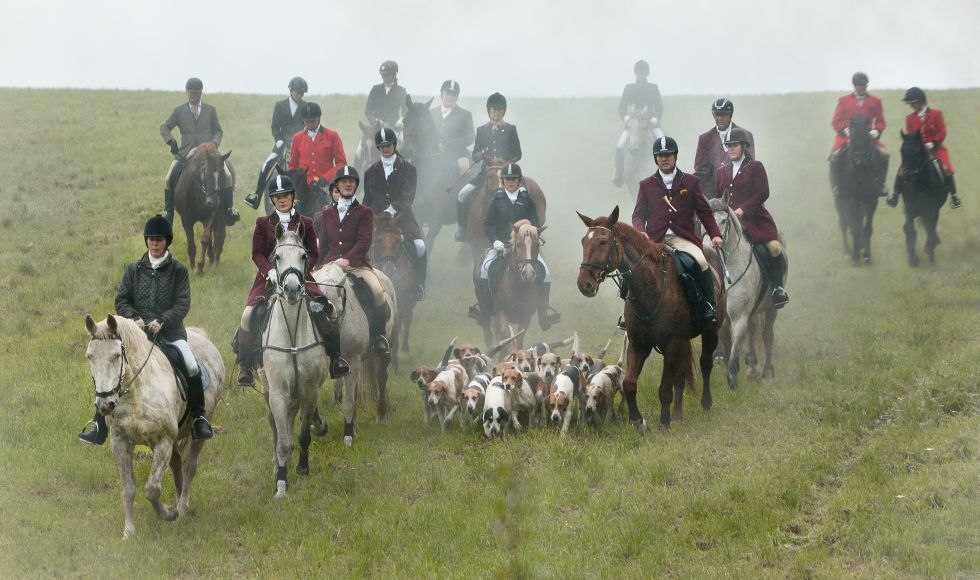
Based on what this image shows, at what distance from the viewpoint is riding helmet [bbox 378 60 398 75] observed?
23.4 metres

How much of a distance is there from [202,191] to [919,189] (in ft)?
45.0

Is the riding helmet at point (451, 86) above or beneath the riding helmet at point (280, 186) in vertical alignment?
above

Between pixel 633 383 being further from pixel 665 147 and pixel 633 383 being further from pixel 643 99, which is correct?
pixel 643 99

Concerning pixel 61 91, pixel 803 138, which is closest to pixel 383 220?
pixel 803 138

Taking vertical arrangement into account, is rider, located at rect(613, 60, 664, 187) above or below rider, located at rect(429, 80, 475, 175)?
above

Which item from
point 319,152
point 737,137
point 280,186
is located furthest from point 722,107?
point 280,186

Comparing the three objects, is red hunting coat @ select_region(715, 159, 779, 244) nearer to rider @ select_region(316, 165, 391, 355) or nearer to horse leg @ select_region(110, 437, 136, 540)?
rider @ select_region(316, 165, 391, 355)

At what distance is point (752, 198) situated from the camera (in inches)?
603

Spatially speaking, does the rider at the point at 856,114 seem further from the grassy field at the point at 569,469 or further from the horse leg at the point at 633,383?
the horse leg at the point at 633,383

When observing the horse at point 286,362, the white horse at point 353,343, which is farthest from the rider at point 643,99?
the horse at point 286,362

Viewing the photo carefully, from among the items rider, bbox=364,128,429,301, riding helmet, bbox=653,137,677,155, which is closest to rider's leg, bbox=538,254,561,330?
rider, bbox=364,128,429,301

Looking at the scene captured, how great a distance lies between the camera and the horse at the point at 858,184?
2198cm

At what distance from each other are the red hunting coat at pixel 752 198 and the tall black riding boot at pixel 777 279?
31cm

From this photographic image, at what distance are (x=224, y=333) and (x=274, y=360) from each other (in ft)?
23.7
